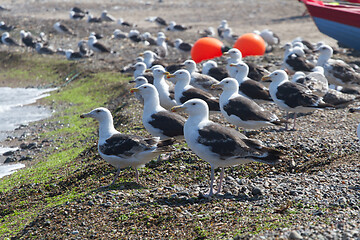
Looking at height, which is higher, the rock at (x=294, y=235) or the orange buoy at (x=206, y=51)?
the rock at (x=294, y=235)

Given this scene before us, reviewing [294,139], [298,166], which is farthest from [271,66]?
[298,166]

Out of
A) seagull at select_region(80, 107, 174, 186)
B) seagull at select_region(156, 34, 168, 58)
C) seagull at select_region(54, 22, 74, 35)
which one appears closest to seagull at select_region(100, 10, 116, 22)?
seagull at select_region(54, 22, 74, 35)

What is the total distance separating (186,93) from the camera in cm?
1134

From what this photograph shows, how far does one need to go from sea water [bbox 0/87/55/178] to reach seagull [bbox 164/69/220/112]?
489cm

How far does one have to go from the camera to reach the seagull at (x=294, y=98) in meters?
11.0

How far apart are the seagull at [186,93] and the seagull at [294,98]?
4.80 feet

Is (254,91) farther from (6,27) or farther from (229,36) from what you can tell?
(6,27)

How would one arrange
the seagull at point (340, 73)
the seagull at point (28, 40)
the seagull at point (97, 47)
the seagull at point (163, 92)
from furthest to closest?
the seagull at point (28, 40) → the seagull at point (97, 47) → the seagull at point (340, 73) → the seagull at point (163, 92)

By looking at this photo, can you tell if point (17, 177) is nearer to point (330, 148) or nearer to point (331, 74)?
point (330, 148)

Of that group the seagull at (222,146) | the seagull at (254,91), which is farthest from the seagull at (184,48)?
the seagull at (222,146)

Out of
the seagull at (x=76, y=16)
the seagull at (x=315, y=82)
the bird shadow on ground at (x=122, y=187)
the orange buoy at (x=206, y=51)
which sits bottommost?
the seagull at (x=76, y=16)

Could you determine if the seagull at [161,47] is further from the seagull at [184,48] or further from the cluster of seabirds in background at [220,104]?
the cluster of seabirds in background at [220,104]

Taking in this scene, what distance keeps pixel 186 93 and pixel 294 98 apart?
7.95 feet

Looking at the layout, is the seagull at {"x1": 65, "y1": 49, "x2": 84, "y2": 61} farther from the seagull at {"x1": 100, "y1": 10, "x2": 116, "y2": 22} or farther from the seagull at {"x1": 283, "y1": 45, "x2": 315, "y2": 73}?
the seagull at {"x1": 100, "y1": 10, "x2": 116, "y2": 22}
